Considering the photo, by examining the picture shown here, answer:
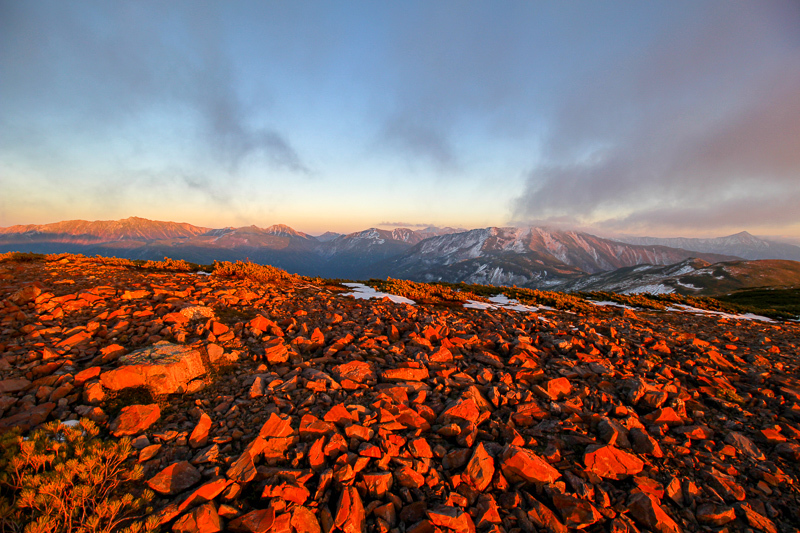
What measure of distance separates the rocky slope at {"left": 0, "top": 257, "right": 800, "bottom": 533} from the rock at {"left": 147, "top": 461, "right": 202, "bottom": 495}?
20 millimetres

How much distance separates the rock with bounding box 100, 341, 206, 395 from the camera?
504cm

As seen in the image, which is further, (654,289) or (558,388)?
(654,289)

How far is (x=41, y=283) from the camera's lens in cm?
986

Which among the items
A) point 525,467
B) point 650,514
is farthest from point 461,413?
point 650,514

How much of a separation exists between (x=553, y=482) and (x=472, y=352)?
13.0ft

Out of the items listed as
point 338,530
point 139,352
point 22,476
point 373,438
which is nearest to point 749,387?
point 373,438

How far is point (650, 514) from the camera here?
11.8 ft

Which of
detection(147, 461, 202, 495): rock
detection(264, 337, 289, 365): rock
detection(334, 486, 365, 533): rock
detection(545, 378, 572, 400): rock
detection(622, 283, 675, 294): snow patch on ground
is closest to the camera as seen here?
detection(334, 486, 365, 533): rock

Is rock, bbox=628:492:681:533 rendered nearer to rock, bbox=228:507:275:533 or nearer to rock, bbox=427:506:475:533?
rock, bbox=427:506:475:533

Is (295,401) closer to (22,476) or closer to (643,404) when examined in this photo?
(22,476)

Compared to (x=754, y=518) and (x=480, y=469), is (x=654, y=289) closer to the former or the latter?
(x=754, y=518)

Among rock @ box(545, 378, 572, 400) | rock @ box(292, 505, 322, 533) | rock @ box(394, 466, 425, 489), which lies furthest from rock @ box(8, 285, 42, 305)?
rock @ box(545, 378, 572, 400)

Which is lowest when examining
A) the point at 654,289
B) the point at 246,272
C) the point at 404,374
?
the point at 654,289

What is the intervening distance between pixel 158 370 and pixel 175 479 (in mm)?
2517
